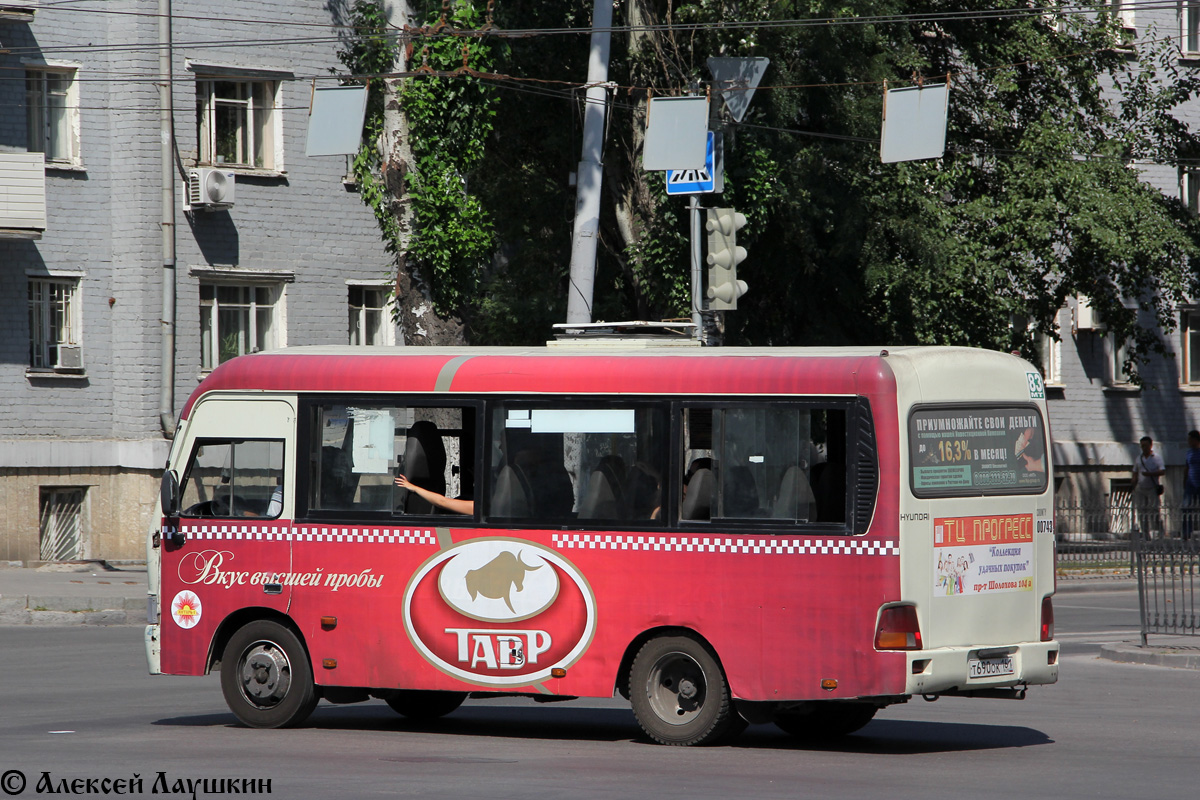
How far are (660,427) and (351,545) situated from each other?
2.15 metres

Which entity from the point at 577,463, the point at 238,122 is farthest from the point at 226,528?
the point at 238,122

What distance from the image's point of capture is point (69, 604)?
20.5 meters

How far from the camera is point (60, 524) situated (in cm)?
2744

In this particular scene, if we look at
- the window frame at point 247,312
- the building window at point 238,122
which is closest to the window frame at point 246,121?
the building window at point 238,122

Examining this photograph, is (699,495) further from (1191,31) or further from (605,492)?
(1191,31)

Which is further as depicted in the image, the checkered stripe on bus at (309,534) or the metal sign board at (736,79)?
the metal sign board at (736,79)

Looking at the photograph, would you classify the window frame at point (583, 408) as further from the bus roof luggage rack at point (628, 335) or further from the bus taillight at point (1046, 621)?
the bus taillight at point (1046, 621)

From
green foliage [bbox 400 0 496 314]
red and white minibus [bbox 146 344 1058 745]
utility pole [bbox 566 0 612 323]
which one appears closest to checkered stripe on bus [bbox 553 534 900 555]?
red and white minibus [bbox 146 344 1058 745]

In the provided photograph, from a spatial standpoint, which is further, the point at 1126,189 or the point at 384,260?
the point at 384,260

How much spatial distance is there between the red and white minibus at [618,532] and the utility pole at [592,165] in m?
7.83

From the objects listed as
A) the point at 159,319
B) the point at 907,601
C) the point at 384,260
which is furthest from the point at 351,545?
the point at 384,260

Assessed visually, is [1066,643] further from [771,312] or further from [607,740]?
[771,312]

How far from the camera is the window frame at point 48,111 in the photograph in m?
27.0

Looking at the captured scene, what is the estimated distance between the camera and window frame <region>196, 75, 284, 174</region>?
28.3 m
